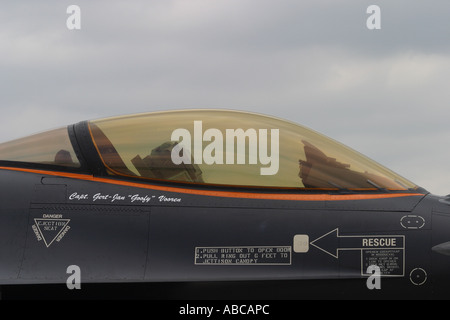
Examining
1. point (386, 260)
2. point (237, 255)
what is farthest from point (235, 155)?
point (386, 260)

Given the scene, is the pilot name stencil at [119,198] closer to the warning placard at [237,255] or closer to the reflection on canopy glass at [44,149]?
the reflection on canopy glass at [44,149]

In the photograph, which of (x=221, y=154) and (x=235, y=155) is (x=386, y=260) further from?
(x=221, y=154)

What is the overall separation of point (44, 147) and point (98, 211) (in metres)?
1.23

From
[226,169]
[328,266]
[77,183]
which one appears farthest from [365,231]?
[77,183]

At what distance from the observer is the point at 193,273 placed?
7059 millimetres

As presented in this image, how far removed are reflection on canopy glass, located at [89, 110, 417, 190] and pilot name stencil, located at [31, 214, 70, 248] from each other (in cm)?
77

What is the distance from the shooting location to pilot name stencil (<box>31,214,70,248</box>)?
7.31 meters

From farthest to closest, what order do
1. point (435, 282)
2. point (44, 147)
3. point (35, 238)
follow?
point (44, 147), point (35, 238), point (435, 282)

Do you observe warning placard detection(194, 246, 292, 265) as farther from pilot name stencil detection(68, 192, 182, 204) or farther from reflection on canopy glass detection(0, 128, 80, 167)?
reflection on canopy glass detection(0, 128, 80, 167)

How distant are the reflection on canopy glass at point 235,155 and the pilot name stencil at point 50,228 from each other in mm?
767

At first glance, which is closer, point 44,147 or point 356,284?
point 356,284

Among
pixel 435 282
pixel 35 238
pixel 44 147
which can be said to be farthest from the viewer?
pixel 44 147
